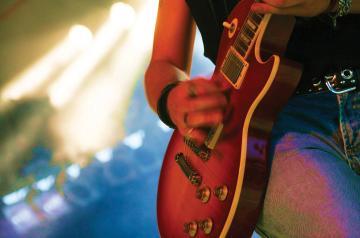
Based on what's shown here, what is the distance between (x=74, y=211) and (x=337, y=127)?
98.8 inches

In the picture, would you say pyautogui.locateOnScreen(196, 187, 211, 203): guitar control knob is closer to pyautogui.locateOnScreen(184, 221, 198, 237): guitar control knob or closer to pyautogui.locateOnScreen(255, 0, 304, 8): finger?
pyautogui.locateOnScreen(184, 221, 198, 237): guitar control knob

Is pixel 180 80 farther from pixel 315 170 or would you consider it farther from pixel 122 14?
pixel 122 14

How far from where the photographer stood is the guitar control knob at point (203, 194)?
92cm

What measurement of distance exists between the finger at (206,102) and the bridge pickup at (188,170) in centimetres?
21

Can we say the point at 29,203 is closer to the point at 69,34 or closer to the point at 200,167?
the point at 69,34

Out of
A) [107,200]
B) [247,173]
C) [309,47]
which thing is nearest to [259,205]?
[247,173]

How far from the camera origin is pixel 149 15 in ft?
12.1

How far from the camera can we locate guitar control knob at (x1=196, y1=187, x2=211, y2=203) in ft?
3.03

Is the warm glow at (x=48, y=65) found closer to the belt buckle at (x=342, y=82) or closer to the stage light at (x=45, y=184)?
the stage light at (x=45, y=184)

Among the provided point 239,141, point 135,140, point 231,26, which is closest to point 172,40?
point 231,26

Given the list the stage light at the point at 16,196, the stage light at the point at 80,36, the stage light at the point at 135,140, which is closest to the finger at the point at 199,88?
the stage light at the point at 135,140

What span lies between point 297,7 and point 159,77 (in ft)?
1.64

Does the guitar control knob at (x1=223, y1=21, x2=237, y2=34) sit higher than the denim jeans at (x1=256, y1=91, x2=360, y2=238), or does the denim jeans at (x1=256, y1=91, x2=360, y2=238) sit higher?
the guitar control knob at (x1=223, y1=21, x2=237, y2=34)

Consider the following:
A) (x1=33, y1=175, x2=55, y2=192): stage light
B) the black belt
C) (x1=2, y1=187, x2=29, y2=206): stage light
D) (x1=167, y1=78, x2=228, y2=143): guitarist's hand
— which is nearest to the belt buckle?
the black belt
